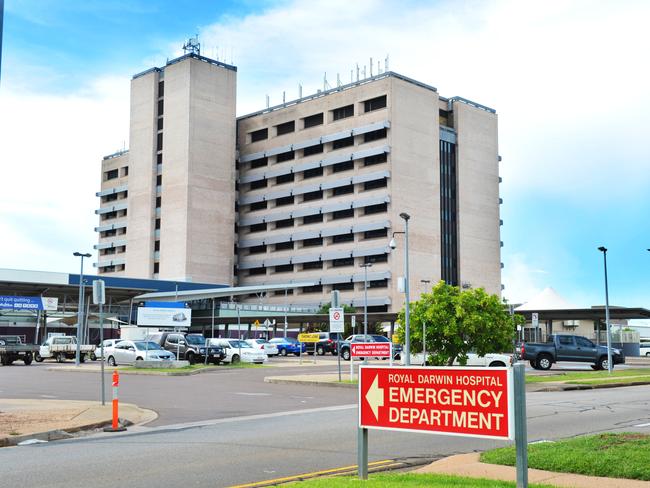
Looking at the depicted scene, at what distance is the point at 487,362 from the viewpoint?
115 feet

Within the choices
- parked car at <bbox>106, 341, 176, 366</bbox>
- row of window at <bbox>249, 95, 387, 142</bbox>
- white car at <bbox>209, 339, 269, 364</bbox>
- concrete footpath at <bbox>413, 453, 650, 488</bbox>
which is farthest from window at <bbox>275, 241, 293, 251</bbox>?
concrete footpath at <bbox>413, 453, 650, 488</bbox>

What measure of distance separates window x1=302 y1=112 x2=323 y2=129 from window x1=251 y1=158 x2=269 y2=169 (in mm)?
8372

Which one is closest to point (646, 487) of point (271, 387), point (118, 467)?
point (118, 467)

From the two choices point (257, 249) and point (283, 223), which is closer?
point (283, 223)

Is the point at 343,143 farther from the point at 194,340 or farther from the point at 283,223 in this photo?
the point at 194,340

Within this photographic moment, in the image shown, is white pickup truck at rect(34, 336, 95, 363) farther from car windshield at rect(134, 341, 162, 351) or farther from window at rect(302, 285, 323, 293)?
window at rect(302, 285, 323, 293)

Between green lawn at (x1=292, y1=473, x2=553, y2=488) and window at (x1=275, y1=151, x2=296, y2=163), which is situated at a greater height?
window at (x1=275, y1=151, x2=296, y2=163)

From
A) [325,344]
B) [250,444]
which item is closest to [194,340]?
[325,344]

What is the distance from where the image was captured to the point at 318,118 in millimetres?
107000

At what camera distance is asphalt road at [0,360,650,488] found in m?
9.98

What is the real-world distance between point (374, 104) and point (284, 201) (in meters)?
20.0

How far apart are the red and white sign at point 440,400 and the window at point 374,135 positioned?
297 feet

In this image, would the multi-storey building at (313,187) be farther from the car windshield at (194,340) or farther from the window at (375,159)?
the car windshield at (194,340)

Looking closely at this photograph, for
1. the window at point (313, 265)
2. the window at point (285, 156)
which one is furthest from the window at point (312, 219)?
the window at point (285, 156)
